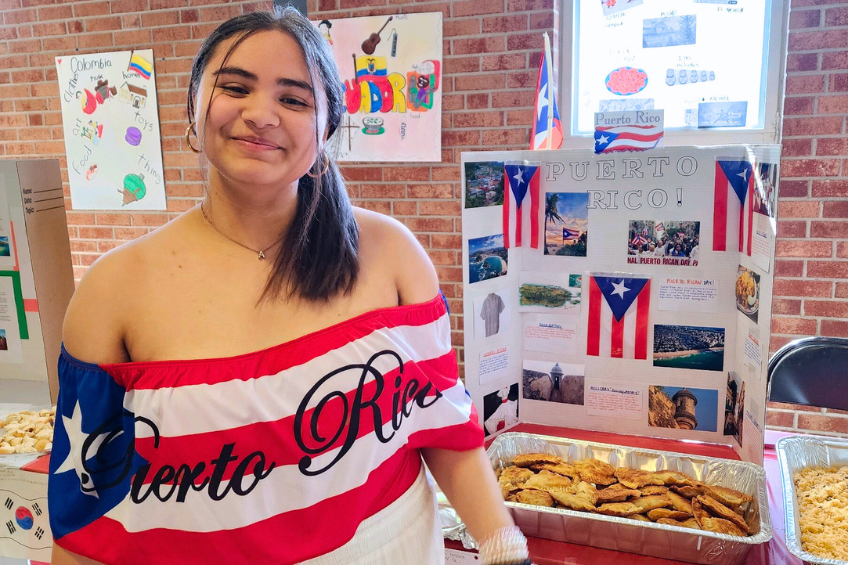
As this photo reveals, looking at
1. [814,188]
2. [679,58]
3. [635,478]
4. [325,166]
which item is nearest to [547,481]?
[635,478]

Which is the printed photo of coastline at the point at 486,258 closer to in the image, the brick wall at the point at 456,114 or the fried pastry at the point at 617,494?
the fried pastry at the point at 617,494

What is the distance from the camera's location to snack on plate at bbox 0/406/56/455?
1531mm

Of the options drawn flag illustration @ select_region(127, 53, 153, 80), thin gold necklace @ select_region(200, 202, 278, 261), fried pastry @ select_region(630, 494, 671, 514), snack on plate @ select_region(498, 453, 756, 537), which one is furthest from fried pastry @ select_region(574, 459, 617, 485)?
drawn flag illustration @ select_region(127, 53, 153, 80)

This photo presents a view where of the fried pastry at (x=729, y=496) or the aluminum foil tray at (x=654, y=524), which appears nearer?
the aluminum foil tray at (x=654, y=524)

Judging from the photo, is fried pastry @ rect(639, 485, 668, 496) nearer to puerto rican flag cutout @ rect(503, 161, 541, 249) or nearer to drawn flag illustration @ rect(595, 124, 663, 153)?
puerto rican flag cutout @ rect(503, 161, 541, 249)

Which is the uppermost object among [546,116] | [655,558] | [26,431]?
[546,116]

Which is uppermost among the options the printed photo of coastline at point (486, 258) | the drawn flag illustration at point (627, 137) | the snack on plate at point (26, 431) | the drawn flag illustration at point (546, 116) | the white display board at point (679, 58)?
the white display board at point (679, 58)

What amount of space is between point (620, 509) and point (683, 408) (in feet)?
1.60

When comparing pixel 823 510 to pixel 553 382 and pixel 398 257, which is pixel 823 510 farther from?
pixel 398 257

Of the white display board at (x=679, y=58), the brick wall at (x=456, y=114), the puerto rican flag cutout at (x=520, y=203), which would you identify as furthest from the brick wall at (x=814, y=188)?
the puerto rican flag cutout at (x=520, y=203)

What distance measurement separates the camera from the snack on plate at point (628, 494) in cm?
121

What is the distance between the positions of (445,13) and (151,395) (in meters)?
2.53

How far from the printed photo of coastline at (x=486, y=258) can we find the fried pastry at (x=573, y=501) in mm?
539

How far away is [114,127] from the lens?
11.5ft
